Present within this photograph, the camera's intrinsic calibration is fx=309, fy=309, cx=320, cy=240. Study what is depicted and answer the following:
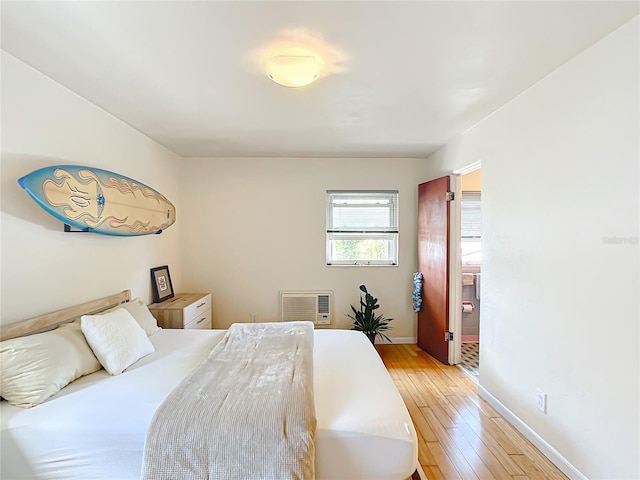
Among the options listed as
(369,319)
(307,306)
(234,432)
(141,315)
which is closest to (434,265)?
(369,319)

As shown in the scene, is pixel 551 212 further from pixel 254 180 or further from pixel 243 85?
pixel 254 180

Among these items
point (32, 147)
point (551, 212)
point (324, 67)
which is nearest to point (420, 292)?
point (551, 212)

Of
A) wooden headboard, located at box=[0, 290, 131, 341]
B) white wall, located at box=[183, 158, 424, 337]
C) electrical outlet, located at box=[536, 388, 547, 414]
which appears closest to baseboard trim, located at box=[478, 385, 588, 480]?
electrical outlet, located at box=[536, 388, 547, 414]

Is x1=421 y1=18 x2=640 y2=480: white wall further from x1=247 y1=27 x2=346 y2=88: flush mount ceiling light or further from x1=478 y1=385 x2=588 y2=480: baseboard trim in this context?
x1=247 y1=27 x2=346 y2=88: flush mount ceiling light

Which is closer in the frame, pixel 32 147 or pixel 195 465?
pixel 195 465

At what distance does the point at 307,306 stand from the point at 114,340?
2.41m

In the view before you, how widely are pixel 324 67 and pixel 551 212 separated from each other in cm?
167

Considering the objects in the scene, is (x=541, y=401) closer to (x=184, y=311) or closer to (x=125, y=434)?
(x=125, y=434)

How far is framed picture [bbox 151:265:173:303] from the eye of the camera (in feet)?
10.8

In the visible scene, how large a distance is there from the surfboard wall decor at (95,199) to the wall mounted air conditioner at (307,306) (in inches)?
70.5

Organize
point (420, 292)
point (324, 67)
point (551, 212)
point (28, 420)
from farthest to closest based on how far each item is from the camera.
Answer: point (420, 292) < point (551, 212) < point (324, 67) < point (28, 420)

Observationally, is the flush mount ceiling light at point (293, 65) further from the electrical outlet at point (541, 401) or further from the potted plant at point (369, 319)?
the potted plant at point (369, 319)

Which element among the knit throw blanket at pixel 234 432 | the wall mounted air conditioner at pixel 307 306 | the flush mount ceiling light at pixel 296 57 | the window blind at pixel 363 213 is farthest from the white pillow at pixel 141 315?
the window blind at pixel 363 213

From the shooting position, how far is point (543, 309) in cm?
204
